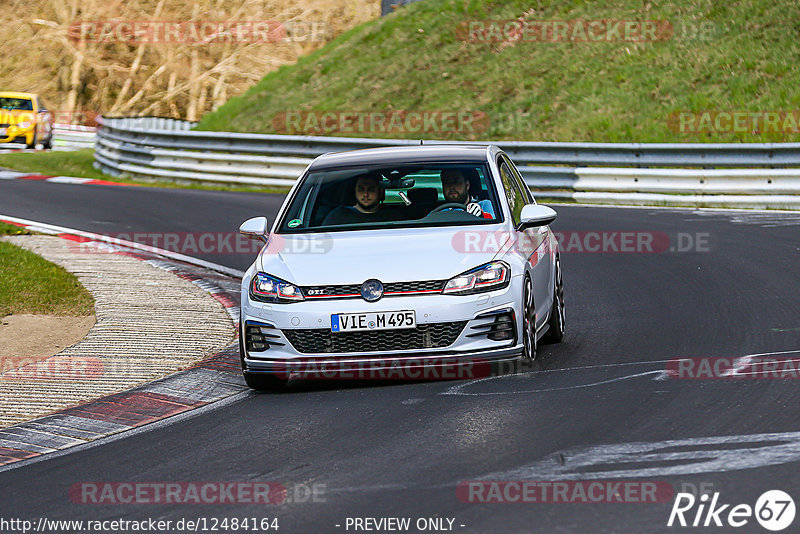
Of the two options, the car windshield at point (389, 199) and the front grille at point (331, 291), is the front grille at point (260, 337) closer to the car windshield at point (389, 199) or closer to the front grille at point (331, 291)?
the front grille at point (331, 291)

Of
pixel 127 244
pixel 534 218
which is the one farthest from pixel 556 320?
pixel 127 244

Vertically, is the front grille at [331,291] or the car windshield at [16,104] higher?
the front grille at [331,291]

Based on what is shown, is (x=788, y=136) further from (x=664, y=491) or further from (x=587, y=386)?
(x=664, y=491)

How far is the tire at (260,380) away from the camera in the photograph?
853cm

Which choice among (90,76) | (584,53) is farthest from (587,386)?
(90,76)

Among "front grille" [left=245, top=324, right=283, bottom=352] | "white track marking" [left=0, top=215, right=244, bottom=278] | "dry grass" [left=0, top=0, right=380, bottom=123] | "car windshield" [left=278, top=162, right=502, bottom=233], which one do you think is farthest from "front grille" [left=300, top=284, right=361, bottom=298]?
"dry grass" [left=0, top=0, right=380, bottom=123]

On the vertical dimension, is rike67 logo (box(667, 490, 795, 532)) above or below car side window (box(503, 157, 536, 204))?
below

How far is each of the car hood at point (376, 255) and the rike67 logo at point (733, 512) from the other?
310 centimetres

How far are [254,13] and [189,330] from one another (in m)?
46.8

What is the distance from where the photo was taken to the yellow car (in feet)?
119

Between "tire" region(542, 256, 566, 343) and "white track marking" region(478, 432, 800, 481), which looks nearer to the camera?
"white track marking" region(478, 432, 800, 481)

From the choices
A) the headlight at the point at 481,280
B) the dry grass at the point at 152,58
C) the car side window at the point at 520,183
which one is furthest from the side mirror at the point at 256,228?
the dry grass at the point at 152,58

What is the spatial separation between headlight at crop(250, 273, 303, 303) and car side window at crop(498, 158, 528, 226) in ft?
5.86

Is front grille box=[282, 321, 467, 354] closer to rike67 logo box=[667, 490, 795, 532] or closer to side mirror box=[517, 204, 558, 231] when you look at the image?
side mirror box=[517, 204, 558, 231]
